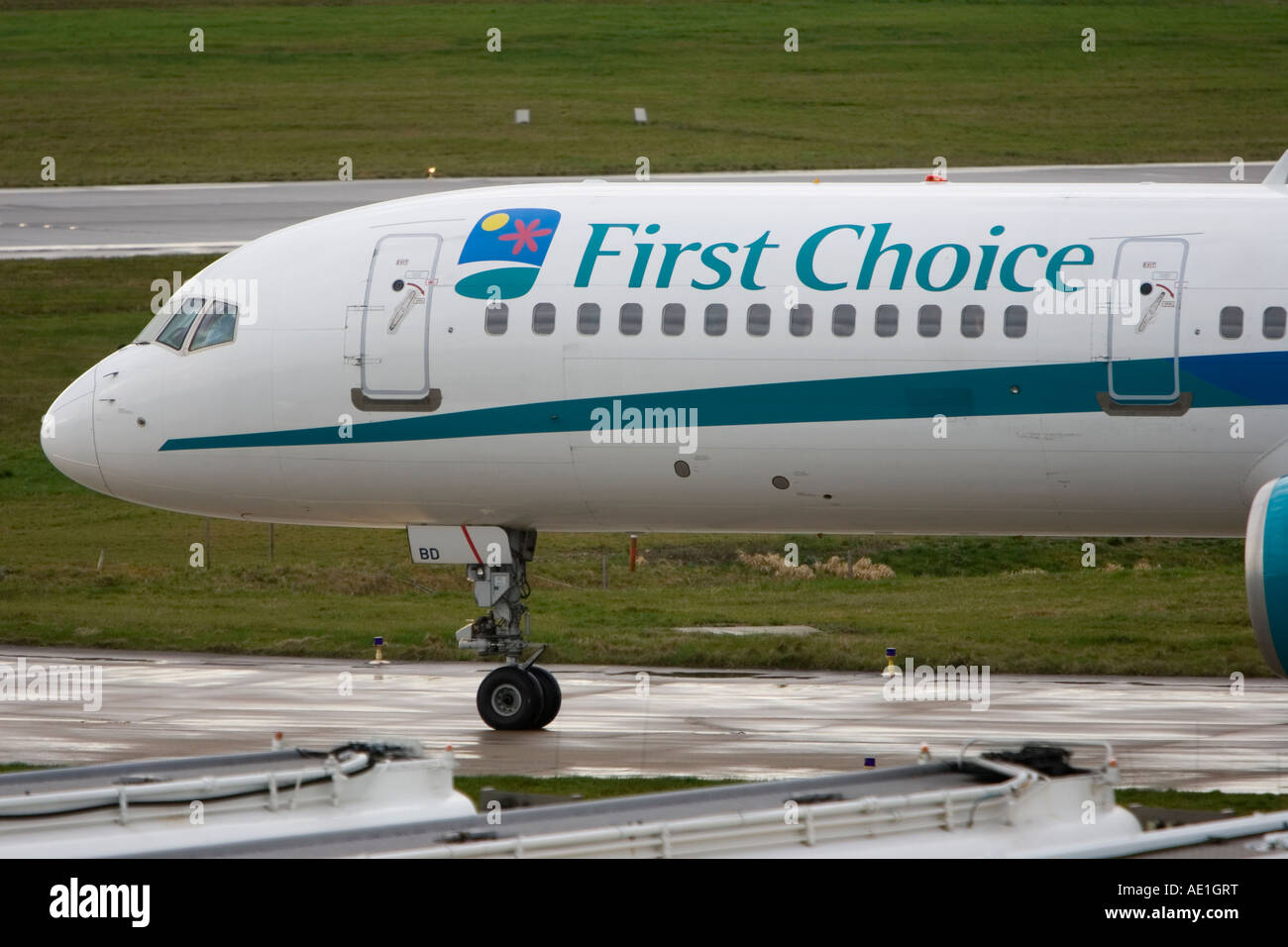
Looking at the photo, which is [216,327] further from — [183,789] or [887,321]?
[183,789]

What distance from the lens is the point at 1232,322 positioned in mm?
21078

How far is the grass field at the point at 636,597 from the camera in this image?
30.7m

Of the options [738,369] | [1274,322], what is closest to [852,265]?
[738,369]

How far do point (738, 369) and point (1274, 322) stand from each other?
5976 mm

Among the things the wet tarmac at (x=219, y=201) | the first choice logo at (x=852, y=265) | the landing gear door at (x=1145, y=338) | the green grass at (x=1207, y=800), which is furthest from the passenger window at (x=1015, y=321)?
the wet tarmac at (x=219, y=201)

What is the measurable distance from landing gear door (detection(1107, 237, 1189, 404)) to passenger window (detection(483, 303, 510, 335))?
693 centimetres

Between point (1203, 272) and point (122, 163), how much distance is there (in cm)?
6511

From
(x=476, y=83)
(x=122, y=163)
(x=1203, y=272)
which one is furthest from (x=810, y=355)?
(x=476, y=83)

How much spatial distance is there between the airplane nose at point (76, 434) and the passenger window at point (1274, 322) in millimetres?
13946

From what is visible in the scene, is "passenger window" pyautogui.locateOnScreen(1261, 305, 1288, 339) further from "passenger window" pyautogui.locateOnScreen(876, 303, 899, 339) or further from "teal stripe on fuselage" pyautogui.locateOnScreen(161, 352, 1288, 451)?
"passenger window" pyautogui.locateOnScreen(876, 303, 899, 339)

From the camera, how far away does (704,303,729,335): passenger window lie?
21.8m

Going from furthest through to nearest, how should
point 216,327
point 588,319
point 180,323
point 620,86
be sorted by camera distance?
point 620,86 < point 180,323 < point 216,327 < point 588,319

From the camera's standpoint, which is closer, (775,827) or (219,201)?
(775,827)
